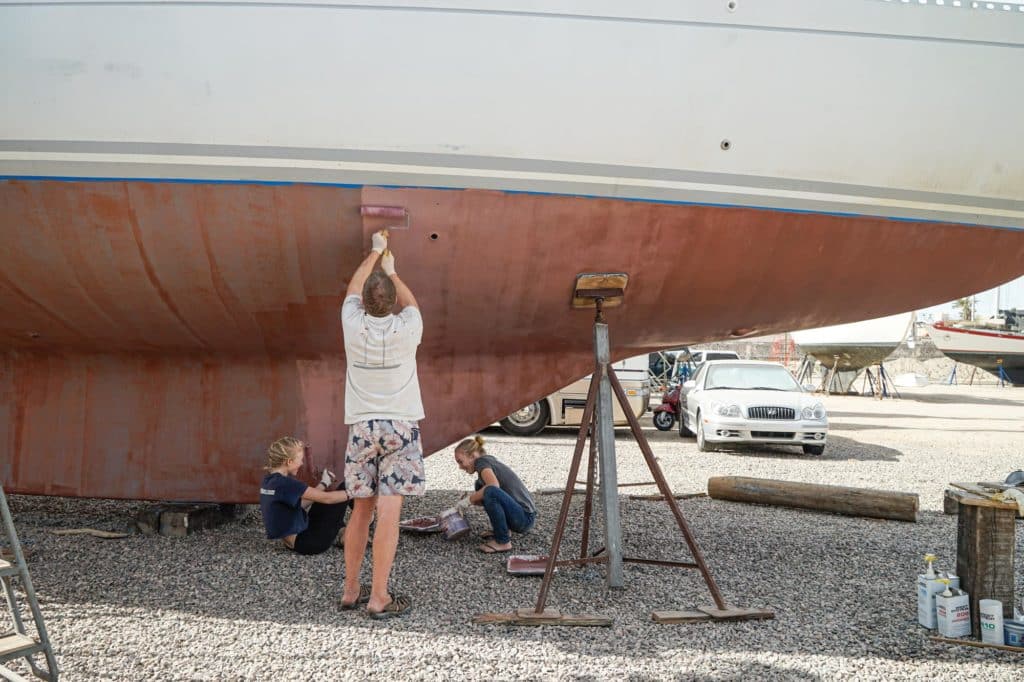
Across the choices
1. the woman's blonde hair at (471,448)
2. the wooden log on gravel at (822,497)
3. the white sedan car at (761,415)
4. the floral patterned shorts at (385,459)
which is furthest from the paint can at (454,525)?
the white sedan car at (761,415)

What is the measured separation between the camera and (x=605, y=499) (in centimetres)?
379

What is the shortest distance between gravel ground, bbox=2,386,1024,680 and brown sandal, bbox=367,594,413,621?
48mm

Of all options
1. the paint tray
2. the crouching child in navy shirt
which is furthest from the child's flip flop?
the crouching child in navy shirt

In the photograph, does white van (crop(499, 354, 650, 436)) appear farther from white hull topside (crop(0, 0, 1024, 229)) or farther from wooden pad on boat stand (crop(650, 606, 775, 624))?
wooden pad on boat stand (crop(650, 606, 775, 624))

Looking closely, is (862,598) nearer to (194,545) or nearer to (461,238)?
(461,238)

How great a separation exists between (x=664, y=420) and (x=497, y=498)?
956 cm

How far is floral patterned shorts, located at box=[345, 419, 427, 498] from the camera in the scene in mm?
3424

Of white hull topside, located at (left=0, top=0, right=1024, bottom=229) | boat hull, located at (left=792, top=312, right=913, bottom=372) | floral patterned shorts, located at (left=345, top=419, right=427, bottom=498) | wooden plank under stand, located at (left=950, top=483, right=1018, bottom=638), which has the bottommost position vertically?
wooden plank under stand, located at (left=950, top=483, right=1018, bottom=638)

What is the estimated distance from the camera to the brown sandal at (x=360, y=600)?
136 inches

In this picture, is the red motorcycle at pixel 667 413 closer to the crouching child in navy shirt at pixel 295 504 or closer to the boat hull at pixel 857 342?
the crouching child in navy shirt at pixel 295 504

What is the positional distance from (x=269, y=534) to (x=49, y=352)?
1.83 m

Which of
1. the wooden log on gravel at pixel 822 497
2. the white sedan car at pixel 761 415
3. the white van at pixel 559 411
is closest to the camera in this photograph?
the wooden log on gravel at pixel 822 497

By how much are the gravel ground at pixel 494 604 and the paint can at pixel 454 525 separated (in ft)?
0.27

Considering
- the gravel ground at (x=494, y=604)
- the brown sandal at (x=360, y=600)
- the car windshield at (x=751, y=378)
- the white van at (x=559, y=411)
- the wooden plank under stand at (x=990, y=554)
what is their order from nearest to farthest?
1. the gravel ground at (x=494, y=604)
2. the wooden plank under stand at (x=990, y=554)
3. the brown sandal at (x=360, y=600)
4. the car windshield at (x=751, y=378)
5. the white van at (x=559, y=411)
